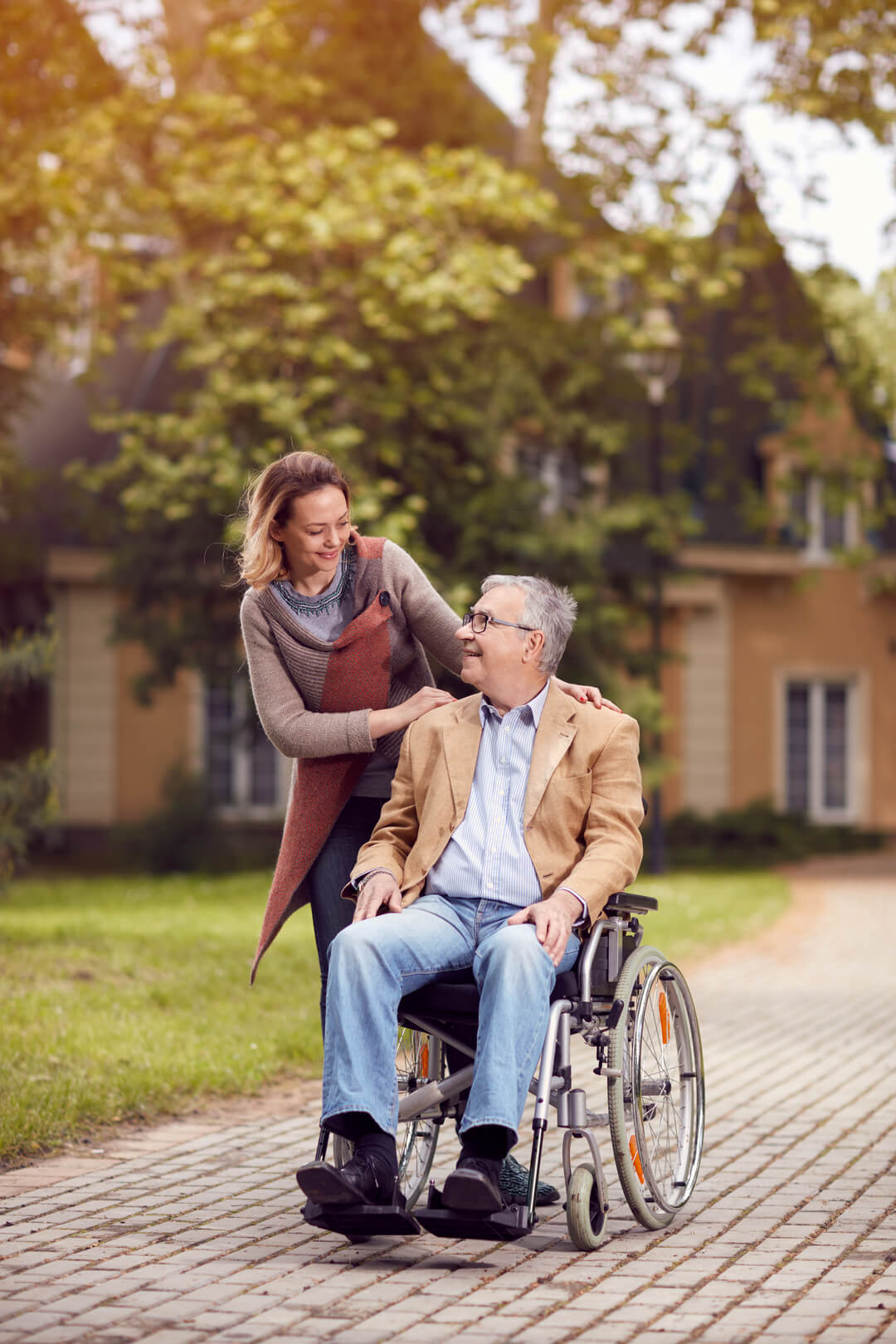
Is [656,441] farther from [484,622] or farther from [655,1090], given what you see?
[655,1090]

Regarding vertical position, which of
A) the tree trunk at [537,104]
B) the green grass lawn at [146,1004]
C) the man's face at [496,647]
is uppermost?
the tree trunk at [537,104]

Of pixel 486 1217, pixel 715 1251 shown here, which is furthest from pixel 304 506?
pixel 715 1251

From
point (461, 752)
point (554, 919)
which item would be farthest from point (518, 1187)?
point (461, 752)

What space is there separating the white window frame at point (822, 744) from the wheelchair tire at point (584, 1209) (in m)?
21.5

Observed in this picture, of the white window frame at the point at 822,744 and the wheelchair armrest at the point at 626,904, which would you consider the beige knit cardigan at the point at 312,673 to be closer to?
the wheelchair armrest at the point at 626,904

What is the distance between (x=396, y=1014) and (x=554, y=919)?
17.9 inches

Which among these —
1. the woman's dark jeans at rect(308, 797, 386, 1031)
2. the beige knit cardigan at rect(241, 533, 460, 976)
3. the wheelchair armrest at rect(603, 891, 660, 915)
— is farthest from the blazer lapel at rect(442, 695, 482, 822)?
the wheelchair armrest at rect(603, 891, 660, 915)

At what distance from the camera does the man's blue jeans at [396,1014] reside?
4.25 metres

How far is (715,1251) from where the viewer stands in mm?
4461

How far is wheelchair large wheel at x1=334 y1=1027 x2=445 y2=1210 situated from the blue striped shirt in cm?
42

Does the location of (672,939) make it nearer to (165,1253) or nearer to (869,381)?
(165,1253)

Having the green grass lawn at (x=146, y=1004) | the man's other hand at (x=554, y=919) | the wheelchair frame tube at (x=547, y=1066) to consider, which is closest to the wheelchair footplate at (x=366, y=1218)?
the wheelchair frame tube at (x=547, y=1066)

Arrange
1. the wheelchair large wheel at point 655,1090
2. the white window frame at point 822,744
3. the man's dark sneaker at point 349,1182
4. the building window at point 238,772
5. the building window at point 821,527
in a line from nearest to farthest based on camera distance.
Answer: the man's dark sneaker at point 349,1182 → the wheelchair large wheel at point 655,1090 → the building window at point 238,772 → the white window frame at point 822,744 → the building window at point 821,527

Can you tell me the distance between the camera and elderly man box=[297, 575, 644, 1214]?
4.28 metres
